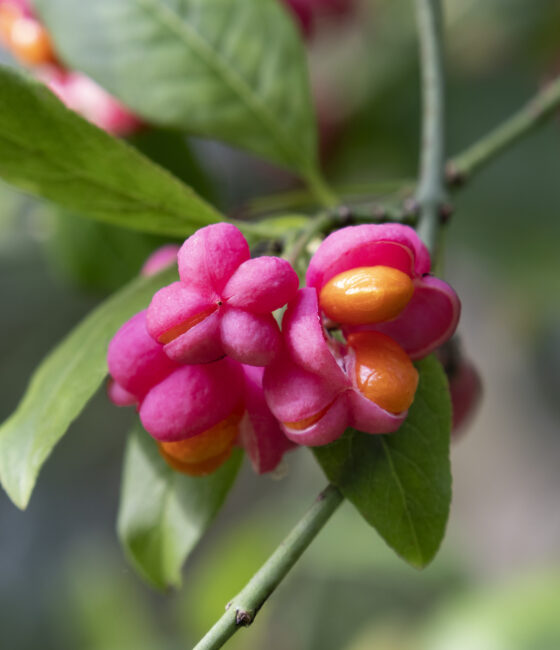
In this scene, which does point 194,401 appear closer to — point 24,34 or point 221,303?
point 221,303

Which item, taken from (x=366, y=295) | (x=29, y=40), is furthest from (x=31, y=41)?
(x=366, y=295)

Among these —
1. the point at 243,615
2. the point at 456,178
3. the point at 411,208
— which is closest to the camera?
the point at 243,615

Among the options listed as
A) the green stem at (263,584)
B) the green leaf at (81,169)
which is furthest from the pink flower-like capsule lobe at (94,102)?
the green stem at (263,584)

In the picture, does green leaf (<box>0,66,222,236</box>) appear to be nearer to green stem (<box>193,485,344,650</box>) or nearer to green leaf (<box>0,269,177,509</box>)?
green leaf (<box>0,269,177,509</box>)

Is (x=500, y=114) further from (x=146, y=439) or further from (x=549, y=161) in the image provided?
(x=146, y=439)

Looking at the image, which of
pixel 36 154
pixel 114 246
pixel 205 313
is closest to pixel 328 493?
pixel 205 313
